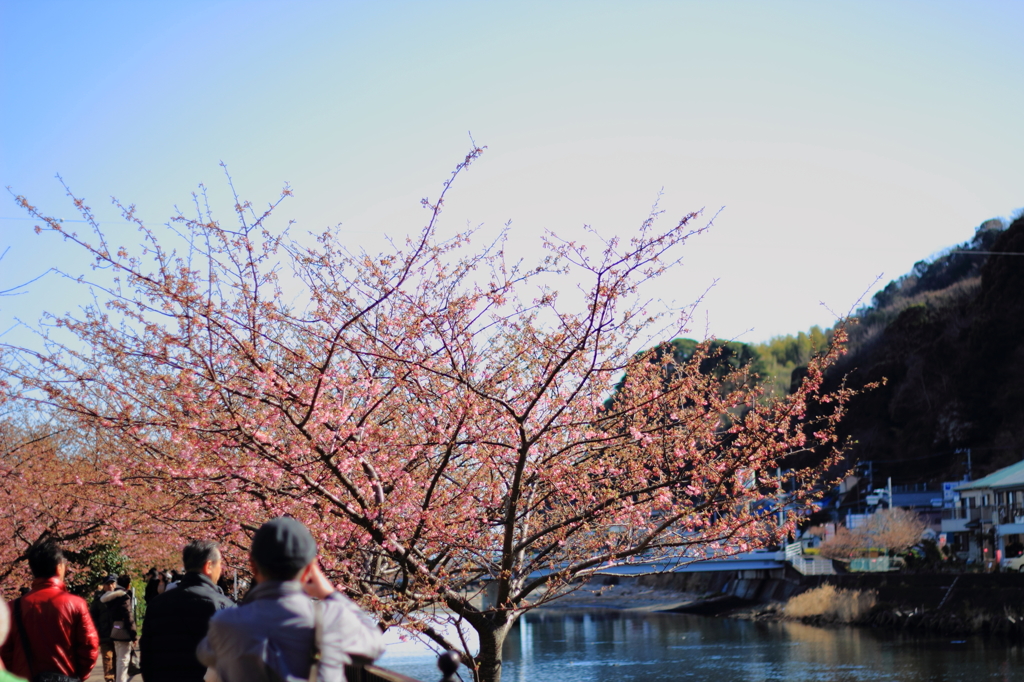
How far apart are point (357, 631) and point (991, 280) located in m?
70.7

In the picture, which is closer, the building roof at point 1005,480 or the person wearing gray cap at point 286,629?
the person wearing gray cap at point 286,629

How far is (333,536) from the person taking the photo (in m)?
7.70

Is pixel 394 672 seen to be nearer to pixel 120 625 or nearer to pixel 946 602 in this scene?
pixel 120 625

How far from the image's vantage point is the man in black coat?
448 cm

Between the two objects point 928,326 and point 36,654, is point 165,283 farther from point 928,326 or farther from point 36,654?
point 928,326

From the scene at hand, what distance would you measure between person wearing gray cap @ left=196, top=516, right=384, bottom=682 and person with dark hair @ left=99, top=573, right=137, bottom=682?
25.0ft

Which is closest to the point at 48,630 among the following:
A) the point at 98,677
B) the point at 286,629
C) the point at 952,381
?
the point at 286,629

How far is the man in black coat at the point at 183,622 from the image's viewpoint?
176 inches

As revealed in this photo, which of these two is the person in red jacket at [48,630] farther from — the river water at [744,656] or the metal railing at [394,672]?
the river water at [744,656]

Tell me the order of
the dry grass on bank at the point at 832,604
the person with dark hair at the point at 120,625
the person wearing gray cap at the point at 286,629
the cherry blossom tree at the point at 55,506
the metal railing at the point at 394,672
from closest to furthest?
the person wearing gray cap at the point at 286,629
the metal railing at the point at 394,672
the person with dark hair at the point at 120,625
the cherry blossom tree at the point at 55,506
the dry grass on bank at the point at 832,604

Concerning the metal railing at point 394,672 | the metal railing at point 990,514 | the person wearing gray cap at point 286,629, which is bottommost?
the metal railing at point 990,514

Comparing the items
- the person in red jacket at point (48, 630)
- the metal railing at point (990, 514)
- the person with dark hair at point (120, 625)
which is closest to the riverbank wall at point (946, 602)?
the metal railing at point (990, 514)

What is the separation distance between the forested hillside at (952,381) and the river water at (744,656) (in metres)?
27.1

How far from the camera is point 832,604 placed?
45.3m
